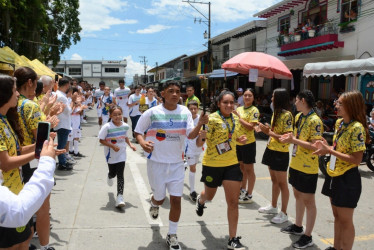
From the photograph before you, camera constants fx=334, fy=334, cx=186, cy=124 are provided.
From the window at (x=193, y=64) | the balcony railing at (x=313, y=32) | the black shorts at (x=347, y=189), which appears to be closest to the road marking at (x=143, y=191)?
the black shorts at (x=347, y=189)

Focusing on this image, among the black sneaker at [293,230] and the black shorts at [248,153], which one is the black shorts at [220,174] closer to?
the black sneaker at [293,230]

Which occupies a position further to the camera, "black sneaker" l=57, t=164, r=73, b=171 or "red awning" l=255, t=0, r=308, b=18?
"red awning" l=255, t=0, r=308, b=18

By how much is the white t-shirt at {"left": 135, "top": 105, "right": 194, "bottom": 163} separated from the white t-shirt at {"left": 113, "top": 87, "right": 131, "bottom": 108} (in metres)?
7.87

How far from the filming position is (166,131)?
402cm

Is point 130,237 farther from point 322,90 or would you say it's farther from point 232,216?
point 322,90

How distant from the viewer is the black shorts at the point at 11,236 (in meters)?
2.15

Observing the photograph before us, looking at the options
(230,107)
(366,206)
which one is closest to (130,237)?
(230,107)

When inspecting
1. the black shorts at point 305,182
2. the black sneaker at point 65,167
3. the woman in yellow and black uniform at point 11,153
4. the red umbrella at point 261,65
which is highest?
the red umbrella at point 261,65

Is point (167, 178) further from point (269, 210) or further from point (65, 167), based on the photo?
point (65, 167)

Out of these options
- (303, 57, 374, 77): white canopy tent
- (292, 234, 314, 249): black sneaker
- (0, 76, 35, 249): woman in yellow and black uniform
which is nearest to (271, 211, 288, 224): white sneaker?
(292, 234, 314, 249): black sneaker

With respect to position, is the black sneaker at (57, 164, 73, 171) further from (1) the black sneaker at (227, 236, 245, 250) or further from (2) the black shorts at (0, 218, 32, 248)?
(2) the black shorts at (0, 218, 32, 248)

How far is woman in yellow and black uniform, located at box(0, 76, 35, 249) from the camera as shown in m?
2.22

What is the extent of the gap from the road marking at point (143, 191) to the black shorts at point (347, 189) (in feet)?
7.61

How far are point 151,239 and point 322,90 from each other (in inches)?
640
